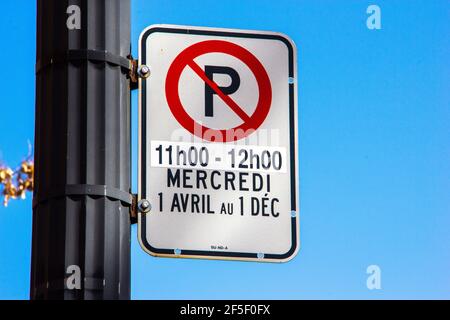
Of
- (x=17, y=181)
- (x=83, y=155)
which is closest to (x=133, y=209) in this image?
(x=83, y=155)

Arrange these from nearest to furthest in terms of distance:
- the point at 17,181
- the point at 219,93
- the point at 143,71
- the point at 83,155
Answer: the point at 83,155 < the point at 143,71 < the point at 219,93 < the point at 17,181

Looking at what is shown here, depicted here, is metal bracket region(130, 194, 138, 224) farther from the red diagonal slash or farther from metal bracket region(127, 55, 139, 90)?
the red diagonal slash

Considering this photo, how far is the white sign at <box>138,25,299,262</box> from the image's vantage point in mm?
5020

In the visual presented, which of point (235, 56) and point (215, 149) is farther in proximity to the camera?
point (235, 56)

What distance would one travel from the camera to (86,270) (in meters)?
4.59

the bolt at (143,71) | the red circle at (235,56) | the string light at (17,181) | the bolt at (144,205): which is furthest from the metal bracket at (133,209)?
the string light at (17,181)

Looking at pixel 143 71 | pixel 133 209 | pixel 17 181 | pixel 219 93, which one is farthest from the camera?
pixel 17 181

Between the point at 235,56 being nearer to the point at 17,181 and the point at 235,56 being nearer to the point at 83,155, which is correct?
the point at 83,155

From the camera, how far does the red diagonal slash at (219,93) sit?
5168 millimetres

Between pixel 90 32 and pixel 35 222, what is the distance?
2.25ft

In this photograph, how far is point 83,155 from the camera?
471 centimetres

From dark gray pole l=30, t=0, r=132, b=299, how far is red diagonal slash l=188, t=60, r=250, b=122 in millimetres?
313

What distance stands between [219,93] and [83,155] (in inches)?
27.0

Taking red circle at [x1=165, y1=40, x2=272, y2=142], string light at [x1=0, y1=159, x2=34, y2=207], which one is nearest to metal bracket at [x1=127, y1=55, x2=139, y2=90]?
red circle at [x1=165, y1=40, x2=272, y2=142]
